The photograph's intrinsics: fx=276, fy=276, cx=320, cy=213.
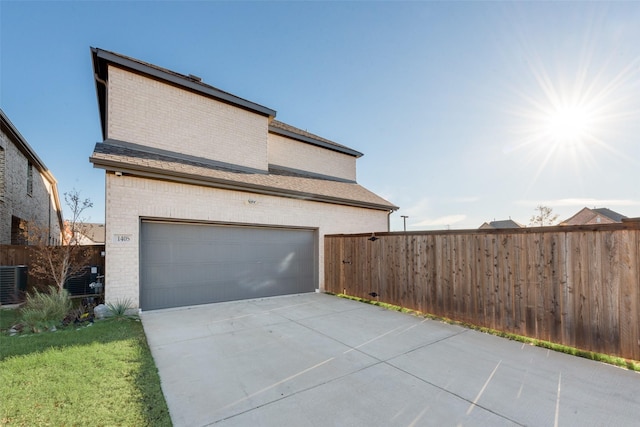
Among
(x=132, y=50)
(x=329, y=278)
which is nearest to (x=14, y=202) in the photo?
(x=132, y=50)

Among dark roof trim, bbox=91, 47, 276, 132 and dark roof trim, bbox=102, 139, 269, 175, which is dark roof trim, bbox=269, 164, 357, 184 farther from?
dark roof trim, bbox=91, 47, 276, 132

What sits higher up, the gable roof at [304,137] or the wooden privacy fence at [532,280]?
the gable roof at [304,137]

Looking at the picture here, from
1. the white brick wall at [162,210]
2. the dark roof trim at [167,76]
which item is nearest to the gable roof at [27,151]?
the dark roof trim at [167,76]

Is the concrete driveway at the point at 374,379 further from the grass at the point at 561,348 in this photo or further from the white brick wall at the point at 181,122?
the white brick wall at the point at 181,122

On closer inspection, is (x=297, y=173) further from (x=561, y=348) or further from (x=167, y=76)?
(x=561, y=348)

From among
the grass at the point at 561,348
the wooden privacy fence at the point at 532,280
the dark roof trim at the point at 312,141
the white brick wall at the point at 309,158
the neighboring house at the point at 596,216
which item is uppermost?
the dark roof trim at the point at 312,141

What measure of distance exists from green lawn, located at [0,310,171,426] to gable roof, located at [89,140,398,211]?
3.49 metres

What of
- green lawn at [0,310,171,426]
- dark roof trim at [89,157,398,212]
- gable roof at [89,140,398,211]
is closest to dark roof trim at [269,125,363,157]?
gable roof at [89,140,398,211]

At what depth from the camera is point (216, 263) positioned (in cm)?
764

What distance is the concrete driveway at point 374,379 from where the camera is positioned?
8.67 feet

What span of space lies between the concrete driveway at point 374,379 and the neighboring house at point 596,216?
39.3 metres

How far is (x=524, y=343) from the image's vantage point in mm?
4742

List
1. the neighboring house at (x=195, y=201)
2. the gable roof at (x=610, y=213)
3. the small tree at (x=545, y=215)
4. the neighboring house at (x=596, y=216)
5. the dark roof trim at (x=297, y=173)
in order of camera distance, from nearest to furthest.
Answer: the neighboring house at (x=195, y=201) < the dark roof trim at (x=297, y=173) < the neighboring house at (x=596, y=216) < the gable roof at (x=610, y=213) < the small tree at (x=545, y=215)

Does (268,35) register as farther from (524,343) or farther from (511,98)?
(524,343)
